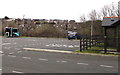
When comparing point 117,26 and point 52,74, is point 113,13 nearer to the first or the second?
point 117,26

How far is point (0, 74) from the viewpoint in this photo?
6938 millimetres

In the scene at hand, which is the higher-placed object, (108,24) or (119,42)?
(108,24)

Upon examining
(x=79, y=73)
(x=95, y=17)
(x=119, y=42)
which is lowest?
(x=79, y=73)

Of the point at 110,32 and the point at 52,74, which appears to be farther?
the point at 110,32

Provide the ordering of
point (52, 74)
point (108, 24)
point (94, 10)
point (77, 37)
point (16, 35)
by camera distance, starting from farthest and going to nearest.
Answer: point (94, 10), point (16, 35), point (77, 37), point (108, 24), point (52, 74)

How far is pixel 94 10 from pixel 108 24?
36080 mm

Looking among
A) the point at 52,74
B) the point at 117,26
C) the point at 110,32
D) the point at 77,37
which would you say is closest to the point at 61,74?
the point at 52,74

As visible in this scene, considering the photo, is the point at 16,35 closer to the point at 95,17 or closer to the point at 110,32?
the point at 95,17

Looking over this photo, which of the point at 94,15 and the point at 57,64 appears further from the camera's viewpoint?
the point at 94,15

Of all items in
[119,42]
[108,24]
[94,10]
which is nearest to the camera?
[119,42]

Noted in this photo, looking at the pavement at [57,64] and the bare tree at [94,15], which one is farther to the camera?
the bare tree at [94,15]

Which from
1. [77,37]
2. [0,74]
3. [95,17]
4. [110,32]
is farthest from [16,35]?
[0,74]

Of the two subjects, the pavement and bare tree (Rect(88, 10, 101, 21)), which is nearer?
the pavement

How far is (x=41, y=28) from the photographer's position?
52594mm
